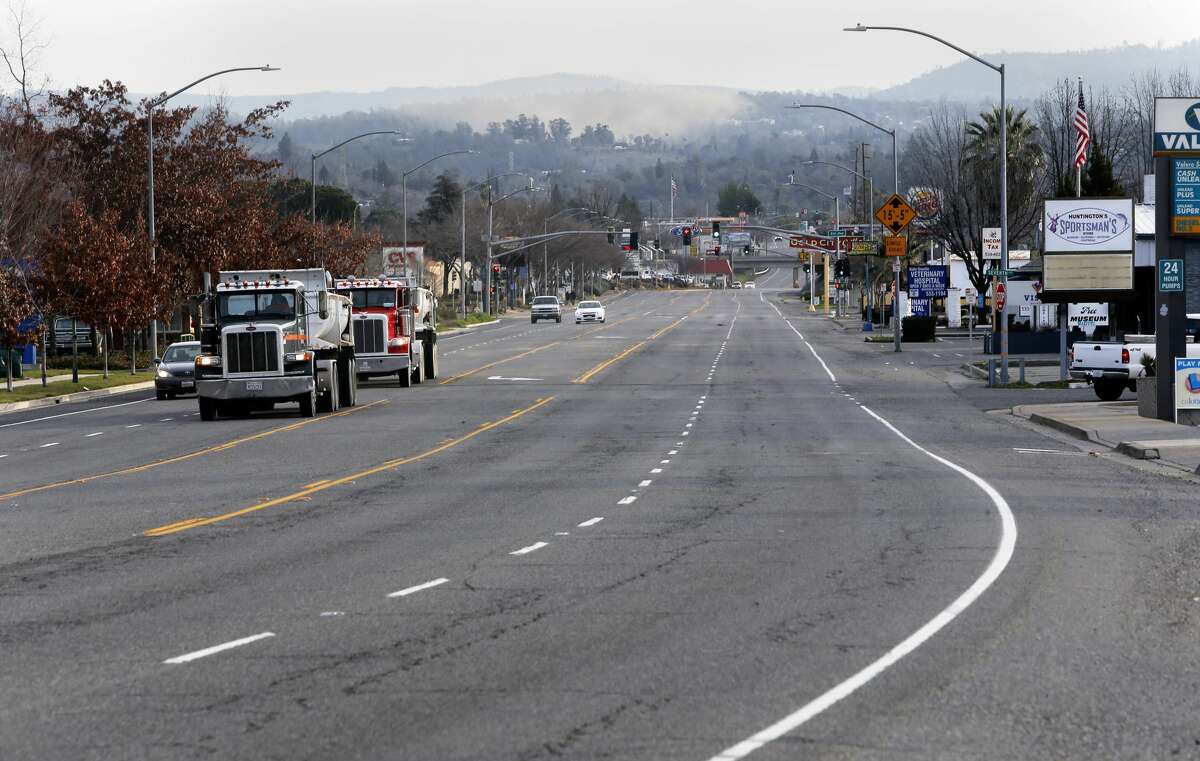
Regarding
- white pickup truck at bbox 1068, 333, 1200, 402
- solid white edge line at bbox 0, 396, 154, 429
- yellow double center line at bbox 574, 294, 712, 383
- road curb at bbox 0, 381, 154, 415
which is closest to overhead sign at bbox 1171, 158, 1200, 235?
white pickup truck at bbox 1068, 333, 1200, 402

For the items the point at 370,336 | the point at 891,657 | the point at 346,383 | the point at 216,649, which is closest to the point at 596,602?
the point at 891,657

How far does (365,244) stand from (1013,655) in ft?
234

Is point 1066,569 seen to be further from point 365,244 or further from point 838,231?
point 838,231

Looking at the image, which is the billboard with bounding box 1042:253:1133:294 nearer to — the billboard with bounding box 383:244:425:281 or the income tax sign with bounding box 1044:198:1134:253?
the income tax sign with bounding box 1044:198:1134:253

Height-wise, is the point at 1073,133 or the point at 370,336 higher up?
the point at 1073,133

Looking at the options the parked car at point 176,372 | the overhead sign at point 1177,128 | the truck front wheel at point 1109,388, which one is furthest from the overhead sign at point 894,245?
the overhead sign at point 1177,128

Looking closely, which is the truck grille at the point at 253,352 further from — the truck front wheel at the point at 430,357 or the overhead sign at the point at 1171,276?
the overhead sign at the point at 1171,276

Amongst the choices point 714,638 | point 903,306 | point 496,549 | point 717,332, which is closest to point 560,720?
point 714,638

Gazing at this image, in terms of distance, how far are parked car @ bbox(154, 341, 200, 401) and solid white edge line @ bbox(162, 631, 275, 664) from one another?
33516mm

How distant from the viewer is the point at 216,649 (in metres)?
10.1

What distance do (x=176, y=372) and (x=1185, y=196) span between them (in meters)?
26.6

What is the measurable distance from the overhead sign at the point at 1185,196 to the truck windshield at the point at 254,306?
740 inches

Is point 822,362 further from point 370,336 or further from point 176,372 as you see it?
point 176,372

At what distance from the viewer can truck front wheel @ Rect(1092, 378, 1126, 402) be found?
125 feet
